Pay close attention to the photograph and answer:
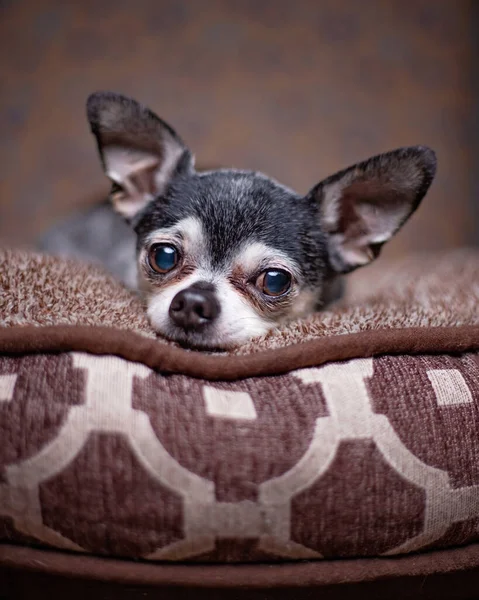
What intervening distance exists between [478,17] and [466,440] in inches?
105

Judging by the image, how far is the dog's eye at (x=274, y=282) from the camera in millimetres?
1273

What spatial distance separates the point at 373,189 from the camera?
4.48 feet

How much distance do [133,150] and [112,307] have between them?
0.53m

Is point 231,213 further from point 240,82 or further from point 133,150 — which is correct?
point 240,82

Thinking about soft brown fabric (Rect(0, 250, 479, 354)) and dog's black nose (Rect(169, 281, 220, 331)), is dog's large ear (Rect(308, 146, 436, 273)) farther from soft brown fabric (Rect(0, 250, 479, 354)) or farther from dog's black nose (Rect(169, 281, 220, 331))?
dog's black nose (Rect(169, 281, 220, 331))

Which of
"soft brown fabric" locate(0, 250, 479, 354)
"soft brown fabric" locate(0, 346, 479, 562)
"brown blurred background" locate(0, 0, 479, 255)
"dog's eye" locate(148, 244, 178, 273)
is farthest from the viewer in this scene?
"brown blurred background" locate(0, 0, 479, 255)

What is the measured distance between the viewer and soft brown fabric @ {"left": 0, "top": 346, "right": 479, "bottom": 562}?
855 millimetres

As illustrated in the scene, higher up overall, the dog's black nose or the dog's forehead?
the dog's forehead

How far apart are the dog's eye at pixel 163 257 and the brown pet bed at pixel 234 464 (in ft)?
1.08

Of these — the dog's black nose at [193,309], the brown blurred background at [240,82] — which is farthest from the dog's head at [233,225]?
the brown blurred background at [240,82]

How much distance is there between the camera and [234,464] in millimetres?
869

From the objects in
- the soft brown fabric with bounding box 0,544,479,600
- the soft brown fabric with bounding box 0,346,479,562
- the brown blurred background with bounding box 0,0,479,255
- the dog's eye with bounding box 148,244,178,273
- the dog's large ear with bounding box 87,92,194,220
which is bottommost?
the soft brown fabric with bounding box 0,544,479,600

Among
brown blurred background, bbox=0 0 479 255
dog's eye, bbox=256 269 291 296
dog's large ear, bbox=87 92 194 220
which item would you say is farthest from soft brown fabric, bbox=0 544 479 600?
brown blurred background, bbox=0 0 479 255

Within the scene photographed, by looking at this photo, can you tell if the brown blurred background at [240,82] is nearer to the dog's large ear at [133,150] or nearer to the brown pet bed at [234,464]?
the dog's large ear at [133,150]
